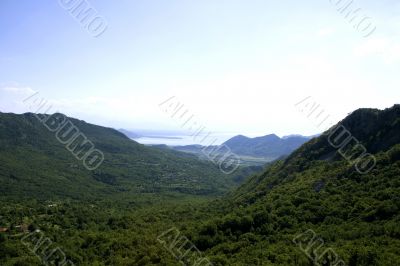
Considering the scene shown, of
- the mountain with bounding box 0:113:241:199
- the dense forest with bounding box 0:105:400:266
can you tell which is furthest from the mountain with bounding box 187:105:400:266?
the mountain with bounding box 0:113:241:199

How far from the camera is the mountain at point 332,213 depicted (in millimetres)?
30984

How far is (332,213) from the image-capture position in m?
40.8

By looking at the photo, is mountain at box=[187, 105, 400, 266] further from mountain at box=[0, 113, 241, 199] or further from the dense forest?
mountain at box=[0, 113, 241, 199]

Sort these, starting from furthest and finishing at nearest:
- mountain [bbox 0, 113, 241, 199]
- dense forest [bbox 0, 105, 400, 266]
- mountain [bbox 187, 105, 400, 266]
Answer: mountain [bbox 0, 113, 241, 199]
dense forest [bbox 0, 105, 400, 266]
mountain [bbox 187, 105, 400, 266]

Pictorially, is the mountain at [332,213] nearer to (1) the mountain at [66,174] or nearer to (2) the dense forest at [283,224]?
(2) the dense forest at [283,224]

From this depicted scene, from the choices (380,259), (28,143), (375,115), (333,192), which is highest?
(28,143)

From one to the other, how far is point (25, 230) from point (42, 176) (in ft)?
267

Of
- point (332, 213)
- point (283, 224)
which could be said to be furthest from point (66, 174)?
point (332, 213)

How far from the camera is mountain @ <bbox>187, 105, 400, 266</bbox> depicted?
3098cm

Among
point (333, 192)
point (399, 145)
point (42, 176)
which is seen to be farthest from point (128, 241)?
point (42, 176)

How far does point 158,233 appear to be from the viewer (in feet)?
156

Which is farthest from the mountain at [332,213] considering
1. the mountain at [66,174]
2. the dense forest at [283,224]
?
the mountain at [66,174]

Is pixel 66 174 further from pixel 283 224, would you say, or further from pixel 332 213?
pixel 332 213

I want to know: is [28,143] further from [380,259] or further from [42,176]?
[380,259]
